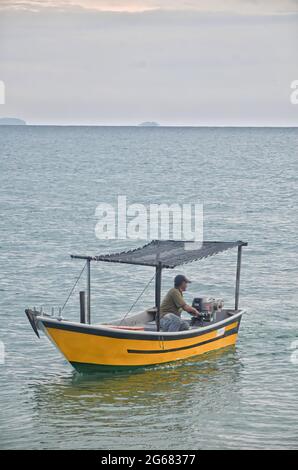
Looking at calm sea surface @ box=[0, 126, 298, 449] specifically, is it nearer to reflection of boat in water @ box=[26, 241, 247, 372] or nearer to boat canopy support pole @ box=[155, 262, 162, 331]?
reflection of boat in water @ box=[26, 241, 247, 372]

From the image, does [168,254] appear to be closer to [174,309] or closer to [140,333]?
[174,309]

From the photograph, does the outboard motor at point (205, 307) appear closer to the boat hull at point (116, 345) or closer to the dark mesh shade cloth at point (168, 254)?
the boat hull at point (116, 345)

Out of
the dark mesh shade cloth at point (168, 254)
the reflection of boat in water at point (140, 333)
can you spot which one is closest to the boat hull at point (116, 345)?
the reflection of boat in water at point (140, 333)

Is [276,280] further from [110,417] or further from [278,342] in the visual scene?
[110,417]

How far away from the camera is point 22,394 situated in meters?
20.9

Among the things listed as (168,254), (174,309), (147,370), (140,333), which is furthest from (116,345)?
(168,254)

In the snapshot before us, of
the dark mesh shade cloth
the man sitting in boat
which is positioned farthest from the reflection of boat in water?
the man sitting in boat

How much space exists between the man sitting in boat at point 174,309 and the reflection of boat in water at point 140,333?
0.19 metres

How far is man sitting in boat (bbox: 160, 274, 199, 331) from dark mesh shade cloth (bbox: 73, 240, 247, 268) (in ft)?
1.75

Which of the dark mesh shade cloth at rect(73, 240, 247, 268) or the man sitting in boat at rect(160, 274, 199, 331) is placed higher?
the dark mesh shade cloth at rect(73, 240, 247, 268)

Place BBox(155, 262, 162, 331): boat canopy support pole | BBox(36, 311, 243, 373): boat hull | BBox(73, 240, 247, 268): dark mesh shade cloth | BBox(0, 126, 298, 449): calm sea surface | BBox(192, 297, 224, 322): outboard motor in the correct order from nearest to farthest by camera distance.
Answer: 1. BBox(0, 126, 298, 449): calm sea surface
2. BBox(36, 311, 243, 373): boat hull
3. BBox(155, 262, 162, 331): boat canopy support pole
4. BBox(73, 240, 247, 268): dark mesh shade cloth
5. BBox(192, 297, 224, 322): outboard motor

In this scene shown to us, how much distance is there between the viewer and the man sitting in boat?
22.1 metres

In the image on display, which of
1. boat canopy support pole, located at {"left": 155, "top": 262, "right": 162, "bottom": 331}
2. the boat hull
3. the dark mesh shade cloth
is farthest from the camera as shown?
the dark mesh shade cloth

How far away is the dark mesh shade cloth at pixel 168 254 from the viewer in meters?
21.9
